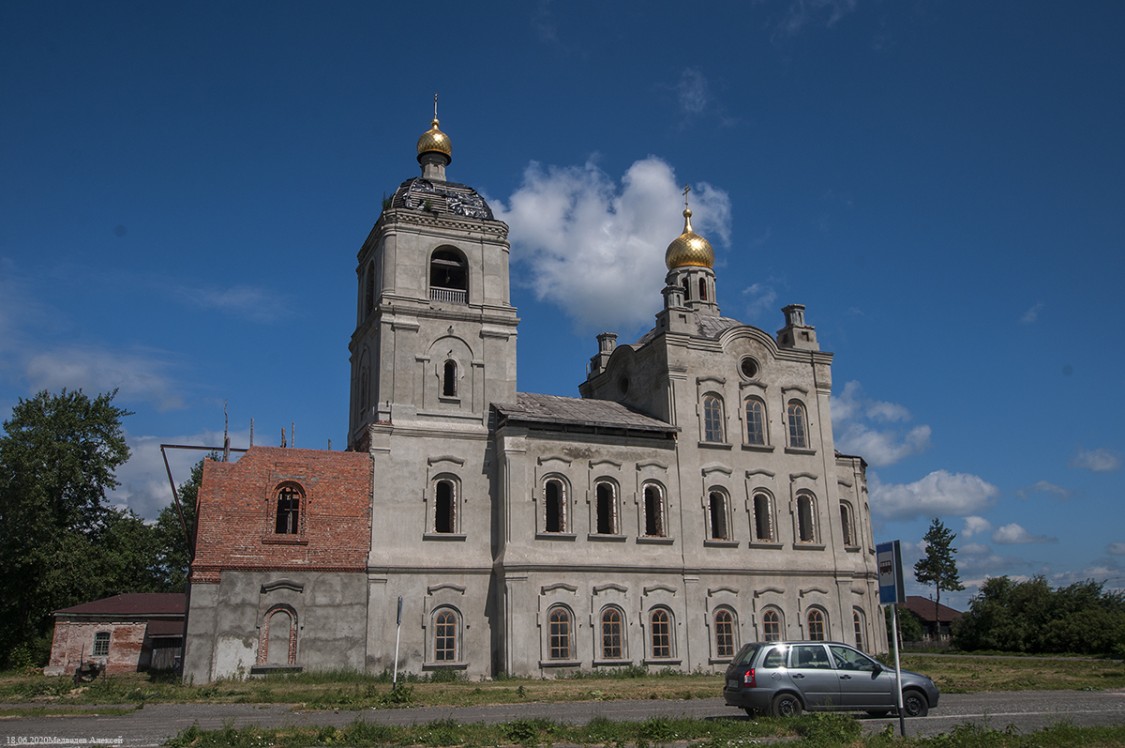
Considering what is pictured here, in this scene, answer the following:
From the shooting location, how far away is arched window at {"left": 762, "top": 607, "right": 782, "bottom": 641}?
105ft

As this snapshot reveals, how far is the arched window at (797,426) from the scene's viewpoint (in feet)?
115

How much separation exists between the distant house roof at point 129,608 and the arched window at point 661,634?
1709 cm

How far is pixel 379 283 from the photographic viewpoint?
31.2 meters

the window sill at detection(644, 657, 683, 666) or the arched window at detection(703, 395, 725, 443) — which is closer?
the window sill at detection(644, 657, 683, 666)

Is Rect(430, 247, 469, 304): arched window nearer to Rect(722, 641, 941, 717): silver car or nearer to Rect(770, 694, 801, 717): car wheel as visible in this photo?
Rect(722, 641, 941, 717): silver car

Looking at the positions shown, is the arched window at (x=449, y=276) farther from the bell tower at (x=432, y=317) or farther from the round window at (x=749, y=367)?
the round window at (x=749, y=367)

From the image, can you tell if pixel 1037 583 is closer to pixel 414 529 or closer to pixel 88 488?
pixel 414 529

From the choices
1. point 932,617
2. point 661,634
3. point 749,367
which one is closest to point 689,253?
point 749,367

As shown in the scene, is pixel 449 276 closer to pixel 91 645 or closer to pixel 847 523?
pixel 847 523

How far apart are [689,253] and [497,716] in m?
28.0

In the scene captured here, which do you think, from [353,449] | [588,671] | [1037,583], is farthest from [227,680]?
[1037,583]

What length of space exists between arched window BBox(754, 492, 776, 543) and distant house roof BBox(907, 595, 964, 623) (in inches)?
1647

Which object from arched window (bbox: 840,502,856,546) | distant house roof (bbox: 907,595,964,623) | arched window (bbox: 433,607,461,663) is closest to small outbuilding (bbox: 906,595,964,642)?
distant house roof (bbox: 907,595,964,623)

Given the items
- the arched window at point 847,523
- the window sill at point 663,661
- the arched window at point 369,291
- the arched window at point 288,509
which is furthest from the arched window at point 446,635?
the arched window at point 847,523
